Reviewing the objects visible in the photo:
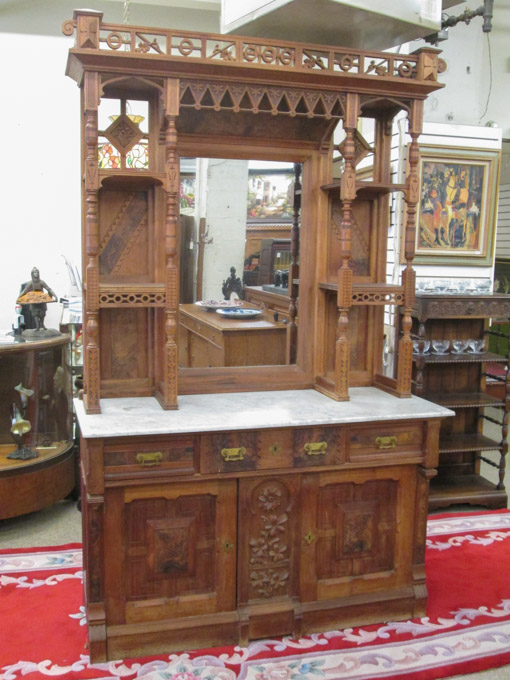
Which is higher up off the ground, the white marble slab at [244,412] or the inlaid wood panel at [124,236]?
the inlaid wood panel at [124,236]

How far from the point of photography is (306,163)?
3.46 m

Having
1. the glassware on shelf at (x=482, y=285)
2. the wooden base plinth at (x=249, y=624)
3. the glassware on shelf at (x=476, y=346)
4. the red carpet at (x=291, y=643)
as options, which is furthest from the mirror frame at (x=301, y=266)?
the glassware on shelf at (x=482, y=285)

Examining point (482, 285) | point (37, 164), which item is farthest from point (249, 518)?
point (37, 164)

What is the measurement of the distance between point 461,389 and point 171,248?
278 centimetres

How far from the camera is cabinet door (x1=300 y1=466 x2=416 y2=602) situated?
3.11 metres

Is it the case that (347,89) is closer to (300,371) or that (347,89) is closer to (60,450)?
(300,371)

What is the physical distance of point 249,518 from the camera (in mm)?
3014

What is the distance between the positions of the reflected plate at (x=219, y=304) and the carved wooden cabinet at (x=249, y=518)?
49 cm

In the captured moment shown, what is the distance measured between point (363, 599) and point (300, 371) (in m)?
1.15

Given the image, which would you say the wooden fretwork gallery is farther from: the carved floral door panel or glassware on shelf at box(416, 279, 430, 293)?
glassware on shelf at box(416, 279, 430, 293)

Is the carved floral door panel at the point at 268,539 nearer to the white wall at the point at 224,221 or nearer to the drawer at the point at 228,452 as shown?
the drawer at the point at 228,452

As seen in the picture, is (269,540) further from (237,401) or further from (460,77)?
(460,77)

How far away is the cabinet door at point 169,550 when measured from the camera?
2871 mm

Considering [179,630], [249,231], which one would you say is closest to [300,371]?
[249,231]
